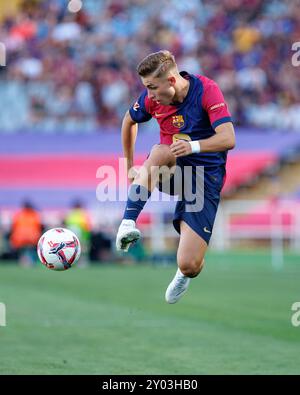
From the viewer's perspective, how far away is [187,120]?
27.2 feet

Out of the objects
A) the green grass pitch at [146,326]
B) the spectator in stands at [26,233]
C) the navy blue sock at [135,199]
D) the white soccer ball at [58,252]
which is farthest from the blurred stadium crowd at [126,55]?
the navy blue sock at [135,199]

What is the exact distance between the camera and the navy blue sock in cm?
789

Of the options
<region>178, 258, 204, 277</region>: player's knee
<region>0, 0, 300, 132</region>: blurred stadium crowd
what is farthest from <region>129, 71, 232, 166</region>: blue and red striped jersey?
<region>0, 0, 300, 132</region>: blurred stadium crowd

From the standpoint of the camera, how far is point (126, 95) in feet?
81.1

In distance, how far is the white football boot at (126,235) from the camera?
766 centimetres

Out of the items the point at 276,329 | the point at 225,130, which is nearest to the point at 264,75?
the point at 276,329

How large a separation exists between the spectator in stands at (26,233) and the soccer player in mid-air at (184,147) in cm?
1282

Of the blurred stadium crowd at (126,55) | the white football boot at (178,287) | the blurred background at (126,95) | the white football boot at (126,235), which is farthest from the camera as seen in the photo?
the blurred stadium crowd at (126,55)

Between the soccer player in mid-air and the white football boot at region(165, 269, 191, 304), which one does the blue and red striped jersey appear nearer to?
the soccer player in mid-air

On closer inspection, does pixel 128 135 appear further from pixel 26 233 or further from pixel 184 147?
pixel 26 233

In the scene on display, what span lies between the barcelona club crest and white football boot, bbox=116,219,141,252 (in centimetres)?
112

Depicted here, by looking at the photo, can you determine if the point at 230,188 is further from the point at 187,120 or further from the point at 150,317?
the point at 187,120

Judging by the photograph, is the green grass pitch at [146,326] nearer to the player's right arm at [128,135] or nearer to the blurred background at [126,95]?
the player's right arm at [128,135]

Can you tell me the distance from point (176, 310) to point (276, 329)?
7.38 feet
